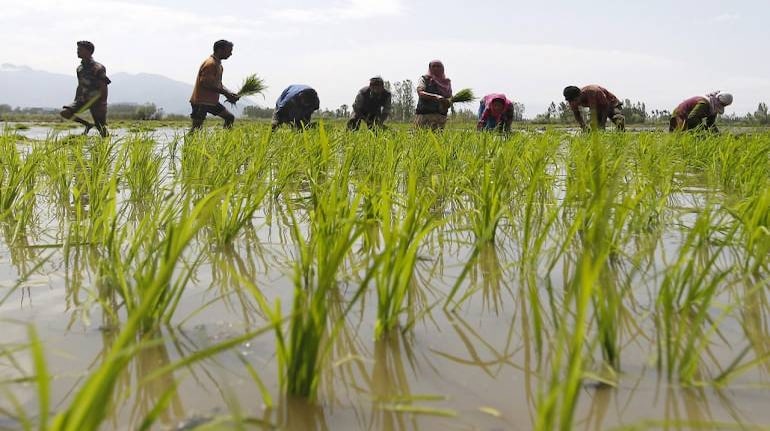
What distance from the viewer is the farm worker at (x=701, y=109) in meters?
8.16

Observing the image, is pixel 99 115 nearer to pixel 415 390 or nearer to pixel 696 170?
pixel 696 170

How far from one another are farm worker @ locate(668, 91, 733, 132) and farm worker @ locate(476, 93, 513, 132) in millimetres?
2252

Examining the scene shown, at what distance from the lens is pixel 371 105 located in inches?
347

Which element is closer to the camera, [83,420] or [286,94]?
[83,420]

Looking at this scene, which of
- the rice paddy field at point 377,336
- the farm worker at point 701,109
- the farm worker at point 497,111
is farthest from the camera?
the farm worker at point 497,111

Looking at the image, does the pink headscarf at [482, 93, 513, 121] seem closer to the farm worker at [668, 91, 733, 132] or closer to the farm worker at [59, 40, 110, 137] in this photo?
the farm worker at [668, 91, 733, 132]

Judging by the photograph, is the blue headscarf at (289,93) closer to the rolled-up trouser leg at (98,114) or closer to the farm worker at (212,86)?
the farm worker at (212,86)

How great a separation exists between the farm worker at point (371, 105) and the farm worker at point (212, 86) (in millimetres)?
2010

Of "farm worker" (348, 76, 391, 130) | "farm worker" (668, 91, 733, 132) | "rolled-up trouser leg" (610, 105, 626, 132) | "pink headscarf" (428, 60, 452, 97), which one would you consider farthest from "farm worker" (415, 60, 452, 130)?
"farm worker" (668, 91, 733, 132)

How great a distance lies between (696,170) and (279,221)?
356 cm

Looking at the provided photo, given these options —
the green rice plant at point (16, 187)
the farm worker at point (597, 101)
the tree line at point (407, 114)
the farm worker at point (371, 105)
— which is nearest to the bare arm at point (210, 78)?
the farm worker at point (371, 105)

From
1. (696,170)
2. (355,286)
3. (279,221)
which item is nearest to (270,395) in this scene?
(355,286)

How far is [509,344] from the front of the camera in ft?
3.64

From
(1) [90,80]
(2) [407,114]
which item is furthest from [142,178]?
(2) [407,114]
